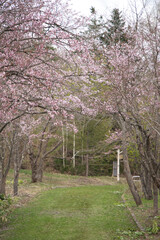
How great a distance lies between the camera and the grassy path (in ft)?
20.4

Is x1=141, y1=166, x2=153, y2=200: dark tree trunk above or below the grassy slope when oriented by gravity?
above

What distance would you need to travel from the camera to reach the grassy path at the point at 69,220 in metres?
6.23

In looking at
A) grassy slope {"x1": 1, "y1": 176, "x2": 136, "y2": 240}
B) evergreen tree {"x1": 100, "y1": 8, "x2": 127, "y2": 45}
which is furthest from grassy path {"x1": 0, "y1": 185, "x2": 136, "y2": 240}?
evergreen tree {"x1": 100, "y1": 8, "x2": 127, "y2": 45}

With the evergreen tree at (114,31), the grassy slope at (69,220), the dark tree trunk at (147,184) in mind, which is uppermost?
the evergreen tree at (114,31)

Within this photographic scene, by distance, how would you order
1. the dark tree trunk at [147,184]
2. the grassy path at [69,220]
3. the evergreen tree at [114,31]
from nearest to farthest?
the grassy path at [69,220] < the evergreen tree at [114,31] < the dark tree trunk at [147,184]

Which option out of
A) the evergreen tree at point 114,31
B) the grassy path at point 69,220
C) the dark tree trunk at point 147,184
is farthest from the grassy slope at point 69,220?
the evergreen tree at point 114,31

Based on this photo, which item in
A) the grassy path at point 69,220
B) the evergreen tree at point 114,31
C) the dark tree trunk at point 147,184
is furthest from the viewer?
the dark tree trunk at point 147,184

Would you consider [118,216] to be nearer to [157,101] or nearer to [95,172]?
[157,101]

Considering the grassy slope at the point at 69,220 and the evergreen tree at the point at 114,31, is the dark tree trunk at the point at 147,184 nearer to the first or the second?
the grassy slope at the point at 69,220

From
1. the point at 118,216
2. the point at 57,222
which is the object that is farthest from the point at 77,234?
the point at 118,216

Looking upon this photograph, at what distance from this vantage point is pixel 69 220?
750cm

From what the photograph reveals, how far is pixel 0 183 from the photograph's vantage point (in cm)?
970

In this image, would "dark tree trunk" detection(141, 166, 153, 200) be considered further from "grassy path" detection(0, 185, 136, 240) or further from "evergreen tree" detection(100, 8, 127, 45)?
"evergreen tree" detection(100, 8, 127, 45)

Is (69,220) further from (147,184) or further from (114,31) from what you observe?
(114,31)
